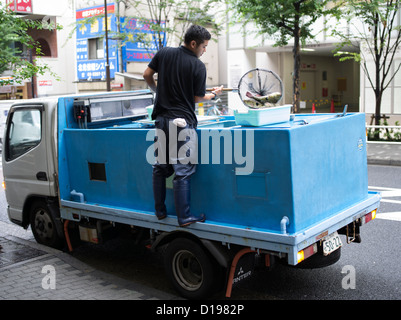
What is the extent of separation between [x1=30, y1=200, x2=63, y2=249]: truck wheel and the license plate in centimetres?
346

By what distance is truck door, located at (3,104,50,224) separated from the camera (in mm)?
5816

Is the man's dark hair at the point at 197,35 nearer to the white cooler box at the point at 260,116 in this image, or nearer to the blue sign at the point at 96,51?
the white cooler box at the point at 260,116

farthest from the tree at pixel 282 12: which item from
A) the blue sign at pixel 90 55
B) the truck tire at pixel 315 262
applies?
the blue sign at pixel 90 55

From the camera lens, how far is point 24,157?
20.0 feet

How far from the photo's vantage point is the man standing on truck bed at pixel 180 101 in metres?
4.24

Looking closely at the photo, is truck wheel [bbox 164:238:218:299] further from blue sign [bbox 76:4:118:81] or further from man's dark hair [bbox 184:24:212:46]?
blue sign [bbox 76:4:118:81]

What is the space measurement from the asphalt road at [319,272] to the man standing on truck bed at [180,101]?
1.08 metres

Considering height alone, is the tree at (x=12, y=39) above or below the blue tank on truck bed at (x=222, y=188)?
above

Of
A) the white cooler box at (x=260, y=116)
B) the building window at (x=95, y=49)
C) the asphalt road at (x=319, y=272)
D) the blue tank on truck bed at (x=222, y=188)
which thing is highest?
the building window at (x=95, y=49)

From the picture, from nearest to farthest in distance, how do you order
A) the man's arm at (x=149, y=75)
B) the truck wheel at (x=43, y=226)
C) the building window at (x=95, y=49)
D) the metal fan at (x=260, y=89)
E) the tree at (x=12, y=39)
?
the metal fan at (x=260, y=89), the man's arm at (x=149, y=75), the truck wheel at (x=43, y=226), the tree at (x=12, y=39), the building window at (x=95, y=49)

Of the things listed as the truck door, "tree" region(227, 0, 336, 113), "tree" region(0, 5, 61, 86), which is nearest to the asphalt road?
the truck door

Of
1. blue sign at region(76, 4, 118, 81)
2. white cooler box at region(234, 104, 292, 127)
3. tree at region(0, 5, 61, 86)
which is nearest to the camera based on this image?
white cooler box at region(234, 104, 292, 127)

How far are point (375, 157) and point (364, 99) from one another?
433 inches
